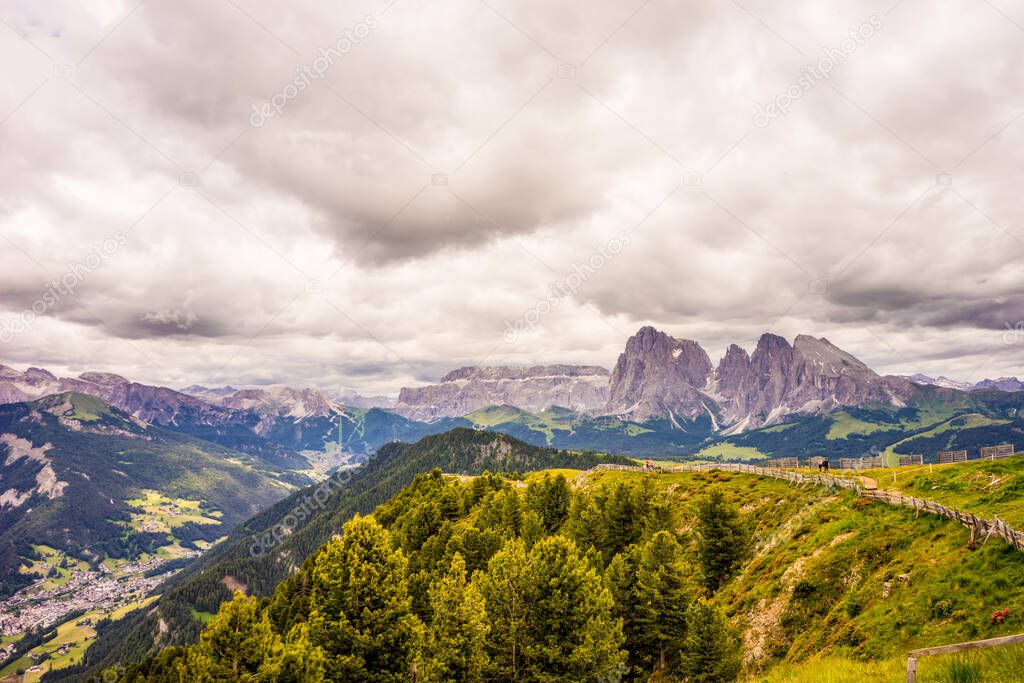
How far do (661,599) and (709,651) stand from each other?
22.4 ft

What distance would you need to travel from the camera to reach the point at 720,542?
202 ft

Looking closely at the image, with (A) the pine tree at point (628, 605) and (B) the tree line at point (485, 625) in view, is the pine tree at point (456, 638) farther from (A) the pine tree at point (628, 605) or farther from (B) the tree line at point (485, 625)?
(A) the pine tree at point (628, 605)

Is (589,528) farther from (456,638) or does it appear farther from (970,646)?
(970,646)

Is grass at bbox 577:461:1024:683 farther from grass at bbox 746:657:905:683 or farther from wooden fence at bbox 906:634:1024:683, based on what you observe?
wooden fence at bbox 906:634:1024:683

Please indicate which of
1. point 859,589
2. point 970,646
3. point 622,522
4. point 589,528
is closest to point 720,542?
point 622,522

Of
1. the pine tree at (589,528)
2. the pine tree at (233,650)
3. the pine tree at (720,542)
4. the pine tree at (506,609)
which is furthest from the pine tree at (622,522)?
the pine tree at (233,650)

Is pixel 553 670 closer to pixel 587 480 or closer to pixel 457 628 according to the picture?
pixel 457 628

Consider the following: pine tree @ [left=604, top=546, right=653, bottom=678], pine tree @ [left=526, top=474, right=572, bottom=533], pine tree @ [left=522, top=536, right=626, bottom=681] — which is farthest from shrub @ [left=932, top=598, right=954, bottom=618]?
pine tree @ [left=526, top=474, right=572, bottom=533]

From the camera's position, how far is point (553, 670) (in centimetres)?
3784

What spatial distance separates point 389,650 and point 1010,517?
151 feet

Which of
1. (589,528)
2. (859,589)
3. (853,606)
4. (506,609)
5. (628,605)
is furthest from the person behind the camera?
(589,528)

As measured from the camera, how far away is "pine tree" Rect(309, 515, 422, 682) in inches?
1346

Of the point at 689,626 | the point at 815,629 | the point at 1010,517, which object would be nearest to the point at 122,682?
the point at 689,626

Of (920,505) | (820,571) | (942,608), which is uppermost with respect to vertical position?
(920,505)
